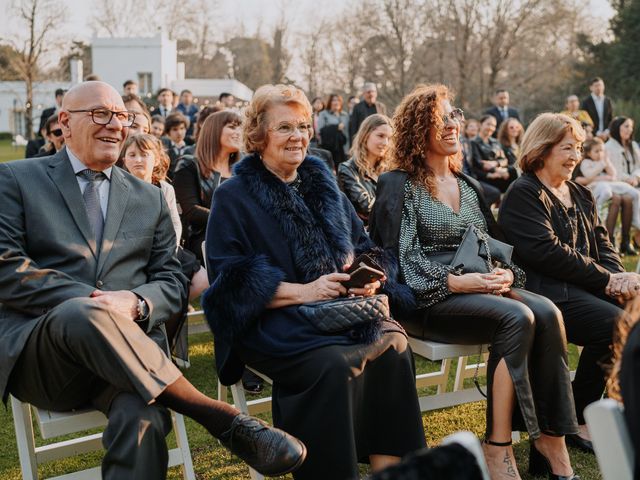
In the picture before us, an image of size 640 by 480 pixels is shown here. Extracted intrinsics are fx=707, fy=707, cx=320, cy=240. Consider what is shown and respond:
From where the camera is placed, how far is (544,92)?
32.9 m

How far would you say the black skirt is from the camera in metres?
2.87

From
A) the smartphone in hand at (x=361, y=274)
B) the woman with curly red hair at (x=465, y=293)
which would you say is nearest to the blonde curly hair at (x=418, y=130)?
the woman with curly red hair at (x=465, y=293)

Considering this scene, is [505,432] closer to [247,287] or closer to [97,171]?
[247,287]

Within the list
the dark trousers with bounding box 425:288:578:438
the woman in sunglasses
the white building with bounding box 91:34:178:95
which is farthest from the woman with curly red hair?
the white building with bounding box 91:34:178:95

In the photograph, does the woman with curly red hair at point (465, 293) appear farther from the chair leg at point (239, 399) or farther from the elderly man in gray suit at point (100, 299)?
the elderly man in gray suit at point (100, 299)

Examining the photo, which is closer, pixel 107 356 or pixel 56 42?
pixel 107 356

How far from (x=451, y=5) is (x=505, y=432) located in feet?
95.1

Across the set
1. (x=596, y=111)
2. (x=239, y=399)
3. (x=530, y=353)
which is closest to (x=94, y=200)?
(x=239, y=399)

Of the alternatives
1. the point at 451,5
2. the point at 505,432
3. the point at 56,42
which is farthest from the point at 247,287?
the point at 56,42

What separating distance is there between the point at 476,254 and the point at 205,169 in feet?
8.56

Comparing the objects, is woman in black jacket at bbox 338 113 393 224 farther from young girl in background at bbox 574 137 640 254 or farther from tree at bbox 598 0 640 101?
tree at bbox 598 0 640 101

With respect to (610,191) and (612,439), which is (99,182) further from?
(610,191)

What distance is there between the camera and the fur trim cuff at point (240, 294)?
3107 mm

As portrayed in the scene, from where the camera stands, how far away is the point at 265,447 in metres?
2.65
